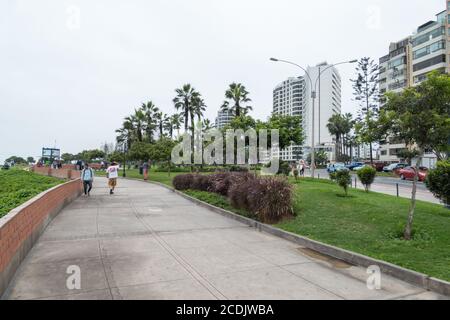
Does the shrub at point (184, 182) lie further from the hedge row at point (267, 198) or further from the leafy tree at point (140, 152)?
the leafy tree at point (140, 152)

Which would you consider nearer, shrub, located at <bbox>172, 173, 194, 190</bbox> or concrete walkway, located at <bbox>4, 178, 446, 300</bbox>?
concrete walkway, located at <bbox>4, 178, 446, 300</bbox>

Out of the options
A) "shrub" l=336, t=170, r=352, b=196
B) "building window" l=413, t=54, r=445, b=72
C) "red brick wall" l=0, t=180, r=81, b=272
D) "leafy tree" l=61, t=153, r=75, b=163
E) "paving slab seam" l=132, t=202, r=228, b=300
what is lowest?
"paving slab seam" l=132, t=202, r=228, b=300

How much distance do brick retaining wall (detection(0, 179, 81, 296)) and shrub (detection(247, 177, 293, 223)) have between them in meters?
5.60

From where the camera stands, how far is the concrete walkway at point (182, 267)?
4457mm

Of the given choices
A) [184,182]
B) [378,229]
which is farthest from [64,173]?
[378,229]

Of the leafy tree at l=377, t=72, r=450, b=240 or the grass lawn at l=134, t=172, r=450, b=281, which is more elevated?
the leafy tree at l=377, t=72, r=450, b=240

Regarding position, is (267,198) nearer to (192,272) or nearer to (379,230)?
(379,230)

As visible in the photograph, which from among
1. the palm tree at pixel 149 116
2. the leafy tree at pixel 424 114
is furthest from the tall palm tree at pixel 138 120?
the leafy tree at pixel 424 114

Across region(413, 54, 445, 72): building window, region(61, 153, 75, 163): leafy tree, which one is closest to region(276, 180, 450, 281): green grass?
region(413, 54, 445, 72): building window

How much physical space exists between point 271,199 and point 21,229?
20.1ft

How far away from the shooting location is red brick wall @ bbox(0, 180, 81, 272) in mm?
4684

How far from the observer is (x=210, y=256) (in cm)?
623

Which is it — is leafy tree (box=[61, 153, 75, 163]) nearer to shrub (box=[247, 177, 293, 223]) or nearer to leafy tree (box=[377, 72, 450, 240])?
shrub (box=[247, 177, 293, 223])
